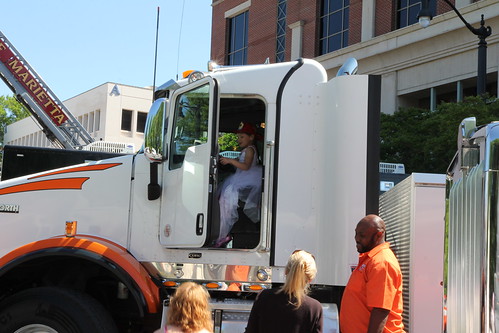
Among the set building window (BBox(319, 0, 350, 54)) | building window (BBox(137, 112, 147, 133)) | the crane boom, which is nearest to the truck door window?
the crane boom

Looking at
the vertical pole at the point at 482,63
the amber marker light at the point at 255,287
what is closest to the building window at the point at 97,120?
the vertical pole at the point at 482,63

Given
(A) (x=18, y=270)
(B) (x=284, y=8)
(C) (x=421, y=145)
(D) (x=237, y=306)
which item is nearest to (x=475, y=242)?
(D) (x=237, y=306)

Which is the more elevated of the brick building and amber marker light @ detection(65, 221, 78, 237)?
the brick building

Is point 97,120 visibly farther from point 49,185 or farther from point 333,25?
point 49,185

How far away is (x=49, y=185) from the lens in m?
6.28

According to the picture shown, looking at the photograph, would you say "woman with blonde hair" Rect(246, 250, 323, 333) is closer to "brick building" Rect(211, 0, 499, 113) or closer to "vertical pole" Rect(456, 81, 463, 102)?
"brick building" Rect(211, 0, 499, 113)

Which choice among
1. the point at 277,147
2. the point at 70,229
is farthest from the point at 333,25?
the point at 70,229

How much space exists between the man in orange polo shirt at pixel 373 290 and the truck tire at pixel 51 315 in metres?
Answer: 2.08

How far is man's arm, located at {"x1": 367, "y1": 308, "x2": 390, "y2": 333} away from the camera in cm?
446

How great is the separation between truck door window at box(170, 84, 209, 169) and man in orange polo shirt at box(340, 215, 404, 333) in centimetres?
168

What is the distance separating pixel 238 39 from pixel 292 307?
34827mm

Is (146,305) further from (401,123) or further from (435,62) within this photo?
(435,62)

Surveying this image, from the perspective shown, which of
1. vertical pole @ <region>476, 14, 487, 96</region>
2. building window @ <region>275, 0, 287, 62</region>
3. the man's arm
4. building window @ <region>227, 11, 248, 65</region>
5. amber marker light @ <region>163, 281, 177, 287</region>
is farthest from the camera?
building window @ <region>227, 11, 248, 65</region>

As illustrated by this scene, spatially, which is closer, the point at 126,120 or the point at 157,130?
the point at 157,130
